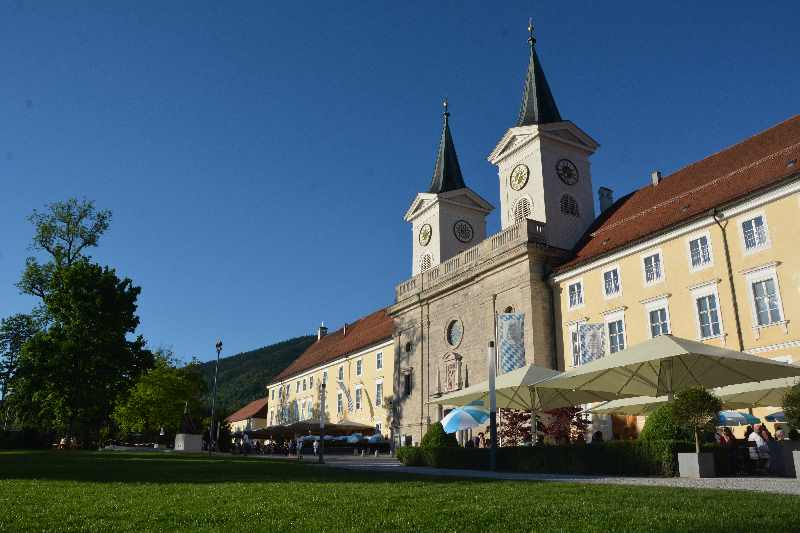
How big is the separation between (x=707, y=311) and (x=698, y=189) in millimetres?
6287

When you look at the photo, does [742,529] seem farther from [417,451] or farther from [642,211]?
[642,211]

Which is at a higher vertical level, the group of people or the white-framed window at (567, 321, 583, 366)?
the white-framed window at (567, 321, 583, 366)

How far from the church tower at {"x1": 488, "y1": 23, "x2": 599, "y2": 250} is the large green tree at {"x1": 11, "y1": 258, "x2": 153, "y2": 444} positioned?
83.1 feet

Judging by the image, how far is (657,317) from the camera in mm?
27078

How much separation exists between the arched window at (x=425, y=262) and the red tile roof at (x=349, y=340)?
21.0ft

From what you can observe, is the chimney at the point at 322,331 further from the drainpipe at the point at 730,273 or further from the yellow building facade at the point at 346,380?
the drainpipe at the point at 730,273

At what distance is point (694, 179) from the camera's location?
30.6 metres

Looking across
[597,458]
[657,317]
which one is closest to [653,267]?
[657,317]

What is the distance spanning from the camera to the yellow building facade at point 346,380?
51594 millimetres

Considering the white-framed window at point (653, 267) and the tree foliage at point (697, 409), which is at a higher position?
the white-framed window at point (653, 267)

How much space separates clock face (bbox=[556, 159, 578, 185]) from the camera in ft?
120

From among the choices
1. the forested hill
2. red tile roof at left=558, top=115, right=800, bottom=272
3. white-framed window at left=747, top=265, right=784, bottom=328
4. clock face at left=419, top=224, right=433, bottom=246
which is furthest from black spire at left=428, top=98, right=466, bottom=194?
the forested hill

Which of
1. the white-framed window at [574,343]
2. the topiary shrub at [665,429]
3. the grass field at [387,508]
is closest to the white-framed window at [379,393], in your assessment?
the white-framed window at [574,343]

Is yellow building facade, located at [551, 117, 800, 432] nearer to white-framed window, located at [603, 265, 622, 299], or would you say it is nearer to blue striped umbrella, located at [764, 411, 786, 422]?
white-framed window, located at [603, 265, 622, 299]
